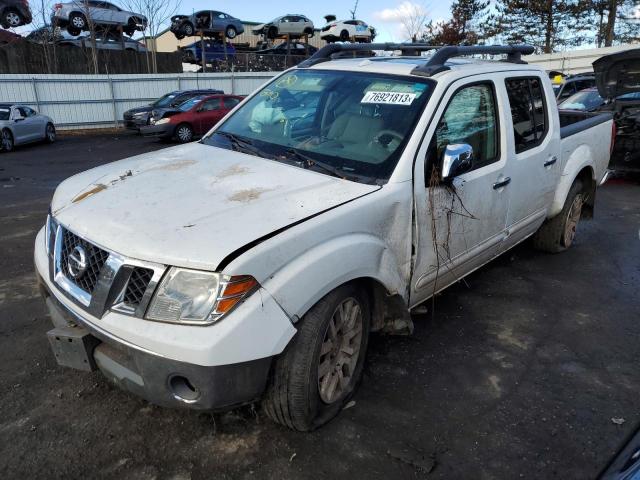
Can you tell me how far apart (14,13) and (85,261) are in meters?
25.4

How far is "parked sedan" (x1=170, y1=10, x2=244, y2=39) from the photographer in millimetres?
30375

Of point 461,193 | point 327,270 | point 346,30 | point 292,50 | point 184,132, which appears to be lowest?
point 184,132

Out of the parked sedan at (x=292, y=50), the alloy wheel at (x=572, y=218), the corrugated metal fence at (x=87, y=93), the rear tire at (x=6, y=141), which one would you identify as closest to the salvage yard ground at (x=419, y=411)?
the alloy wheel at (x=572, y=218)

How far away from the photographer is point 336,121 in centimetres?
340

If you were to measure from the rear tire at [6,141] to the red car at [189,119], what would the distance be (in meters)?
3.63

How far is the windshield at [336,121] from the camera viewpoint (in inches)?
122

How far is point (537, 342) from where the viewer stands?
373 cm

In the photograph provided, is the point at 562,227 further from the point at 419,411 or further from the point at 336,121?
the point at 419,411

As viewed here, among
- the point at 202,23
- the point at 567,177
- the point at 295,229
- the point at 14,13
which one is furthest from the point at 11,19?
the point at 295,229

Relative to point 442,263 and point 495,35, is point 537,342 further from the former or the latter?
point 495,35

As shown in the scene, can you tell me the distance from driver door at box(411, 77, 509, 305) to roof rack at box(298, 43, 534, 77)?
0.20m

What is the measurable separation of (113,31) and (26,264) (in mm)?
28821

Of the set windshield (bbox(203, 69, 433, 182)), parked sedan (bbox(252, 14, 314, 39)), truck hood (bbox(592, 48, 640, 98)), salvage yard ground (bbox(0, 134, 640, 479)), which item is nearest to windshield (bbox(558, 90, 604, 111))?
truck hood (bbox(592, 48, 640, 98))

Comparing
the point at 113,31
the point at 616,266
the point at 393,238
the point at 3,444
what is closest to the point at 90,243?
the point at 3,444
